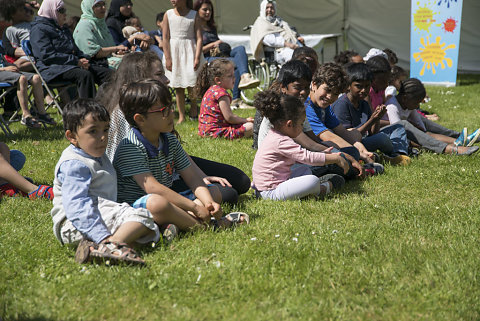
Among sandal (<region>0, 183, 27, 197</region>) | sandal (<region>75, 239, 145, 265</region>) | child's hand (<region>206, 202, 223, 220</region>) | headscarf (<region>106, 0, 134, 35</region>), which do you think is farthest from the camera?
headscarf (<region>106, 0, 134, 35</region>)

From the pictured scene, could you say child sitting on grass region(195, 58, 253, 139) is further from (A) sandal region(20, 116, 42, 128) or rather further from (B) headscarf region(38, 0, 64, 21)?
(B) headscarf region(38, 0, 64, 21)

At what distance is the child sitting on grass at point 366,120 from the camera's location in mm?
5430

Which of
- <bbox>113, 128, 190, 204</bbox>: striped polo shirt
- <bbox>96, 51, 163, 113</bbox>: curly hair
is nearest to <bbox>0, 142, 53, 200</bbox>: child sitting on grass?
<bbox>96, 51, 163, 113</bbox>: curly hair

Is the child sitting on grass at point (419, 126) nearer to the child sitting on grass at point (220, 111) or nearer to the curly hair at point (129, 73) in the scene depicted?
the child sitting on grass at point (220, 111)

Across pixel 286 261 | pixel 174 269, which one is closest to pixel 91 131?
pixel 174 269

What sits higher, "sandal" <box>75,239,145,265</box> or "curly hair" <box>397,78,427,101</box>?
"sandal" <box>75,239,145,265</box>

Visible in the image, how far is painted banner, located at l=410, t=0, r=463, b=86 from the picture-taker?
11.5 m

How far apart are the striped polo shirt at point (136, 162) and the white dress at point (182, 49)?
4.73 meters

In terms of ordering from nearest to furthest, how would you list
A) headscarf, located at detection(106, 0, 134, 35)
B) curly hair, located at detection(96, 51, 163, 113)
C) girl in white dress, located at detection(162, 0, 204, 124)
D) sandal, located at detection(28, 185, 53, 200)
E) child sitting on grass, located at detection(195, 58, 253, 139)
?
curly hair, located at detection(96, 51, 163, 113)
sandal, located at detection(28, 185, 53, 200)
child sitting on grass, located at detection(195, 58, 253, 139)
girl in white dress, located at detection(162, 0, 204, 124)
headscarf, located at detection(106, 0, 134, 35)

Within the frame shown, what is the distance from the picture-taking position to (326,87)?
5023 mm

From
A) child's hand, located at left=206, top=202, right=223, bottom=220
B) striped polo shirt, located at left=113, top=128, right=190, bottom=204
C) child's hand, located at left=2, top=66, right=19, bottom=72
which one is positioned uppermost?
striped polo shirt, located at left=113, top=128, right=190, bottom=204

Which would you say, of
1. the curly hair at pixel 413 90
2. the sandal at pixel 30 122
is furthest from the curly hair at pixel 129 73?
the sandal at pixel 30 122

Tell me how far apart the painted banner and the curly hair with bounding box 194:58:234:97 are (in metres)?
6.61

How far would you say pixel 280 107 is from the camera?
413 centimetres
